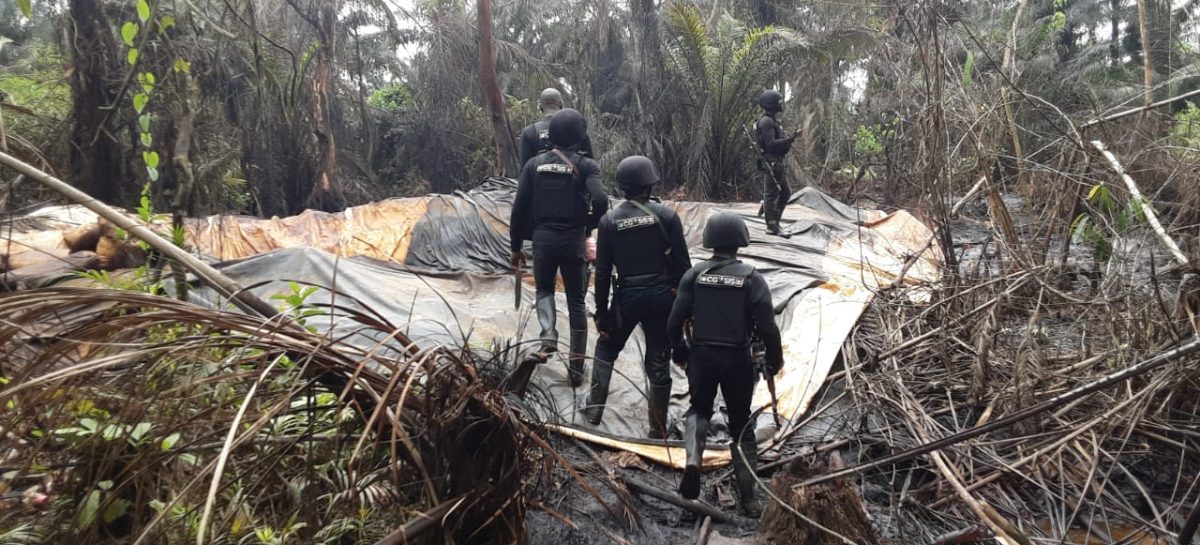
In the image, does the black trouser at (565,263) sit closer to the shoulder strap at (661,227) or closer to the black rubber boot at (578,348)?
the black rubber boot at (578,348)

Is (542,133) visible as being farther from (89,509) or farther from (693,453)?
(89,509)

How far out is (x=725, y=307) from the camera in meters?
3.79

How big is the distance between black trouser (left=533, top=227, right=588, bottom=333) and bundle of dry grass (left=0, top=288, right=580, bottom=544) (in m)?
2.36

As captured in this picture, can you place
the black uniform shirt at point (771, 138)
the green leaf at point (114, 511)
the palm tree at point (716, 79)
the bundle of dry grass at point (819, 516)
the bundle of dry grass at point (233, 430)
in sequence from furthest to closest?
the palm tree at point (716, 79) → the black uniform shirt at point (771, 138) → the bundle of dry grass at point (819, 516) → the green leaf at point (114, 511) → the bundle of dry grass at point (233, 430)

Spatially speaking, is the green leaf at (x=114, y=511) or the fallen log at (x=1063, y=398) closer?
the green leaf at (x=114, y=511)

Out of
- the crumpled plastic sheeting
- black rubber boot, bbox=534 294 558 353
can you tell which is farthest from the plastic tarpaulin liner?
black rubber boot, bbox=534 294 558 353

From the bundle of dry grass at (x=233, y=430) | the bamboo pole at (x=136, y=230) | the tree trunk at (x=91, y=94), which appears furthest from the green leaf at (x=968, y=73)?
the tree trunk at (x=91, y=94)

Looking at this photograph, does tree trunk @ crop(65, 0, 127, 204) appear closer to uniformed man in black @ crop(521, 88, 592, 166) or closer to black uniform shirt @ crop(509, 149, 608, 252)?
uniformed man in black @ crop(521, 88, 592, 166)

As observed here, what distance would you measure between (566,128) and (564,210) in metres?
0.55

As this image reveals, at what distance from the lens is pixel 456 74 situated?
14.1 metres

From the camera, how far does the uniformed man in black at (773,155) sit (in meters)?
8.28

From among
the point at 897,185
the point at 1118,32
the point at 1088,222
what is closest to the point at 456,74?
the point at 897,185

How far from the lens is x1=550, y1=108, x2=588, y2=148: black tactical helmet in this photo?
5102mm

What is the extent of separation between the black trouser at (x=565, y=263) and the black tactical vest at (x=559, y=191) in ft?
0.36
